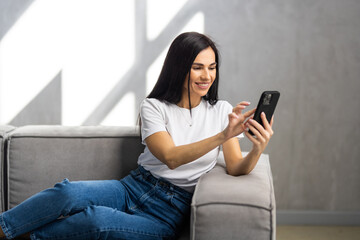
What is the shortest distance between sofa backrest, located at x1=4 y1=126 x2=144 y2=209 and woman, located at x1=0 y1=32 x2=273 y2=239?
196mm

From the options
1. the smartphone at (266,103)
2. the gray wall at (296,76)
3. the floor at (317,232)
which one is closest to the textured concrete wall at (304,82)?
Result: the gray wall at (296,76)

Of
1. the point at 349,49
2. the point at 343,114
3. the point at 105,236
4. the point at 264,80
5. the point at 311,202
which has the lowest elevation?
the point at 311,202

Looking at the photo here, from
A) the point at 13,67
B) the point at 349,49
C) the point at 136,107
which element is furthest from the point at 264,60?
the point at 13,67

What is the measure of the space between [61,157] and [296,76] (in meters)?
1.34

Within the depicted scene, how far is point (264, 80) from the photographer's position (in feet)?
7.75

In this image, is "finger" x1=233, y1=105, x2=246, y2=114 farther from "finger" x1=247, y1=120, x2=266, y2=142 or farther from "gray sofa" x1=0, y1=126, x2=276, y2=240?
"gray sofa" x1=0, y1=126, x2=276, y2=240

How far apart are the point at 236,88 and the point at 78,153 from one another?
39.0 inches

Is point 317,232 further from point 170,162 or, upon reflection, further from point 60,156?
point 60,156

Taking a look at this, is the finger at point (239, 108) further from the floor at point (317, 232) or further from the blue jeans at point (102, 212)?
the floor at point (317, 232)

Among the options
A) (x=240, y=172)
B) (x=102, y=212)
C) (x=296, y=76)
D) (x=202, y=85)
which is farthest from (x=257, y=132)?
(x=296, y=76)

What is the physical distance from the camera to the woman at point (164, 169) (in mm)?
1315

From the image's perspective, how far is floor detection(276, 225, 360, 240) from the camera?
232 centimetres

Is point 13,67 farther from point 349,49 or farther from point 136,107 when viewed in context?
point 349,49

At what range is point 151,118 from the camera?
153 centimetres
